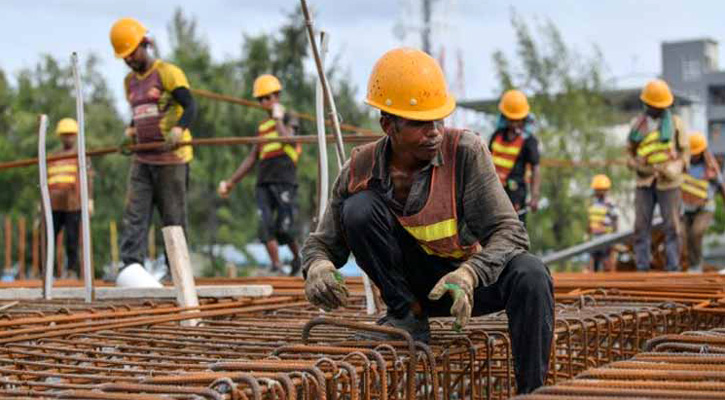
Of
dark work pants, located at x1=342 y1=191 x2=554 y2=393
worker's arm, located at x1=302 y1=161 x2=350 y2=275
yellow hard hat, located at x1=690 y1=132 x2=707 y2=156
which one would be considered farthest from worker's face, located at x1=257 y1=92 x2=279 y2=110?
dark work pants, located at x1=342 y1=191 x2=554 y2=393

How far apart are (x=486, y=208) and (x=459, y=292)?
0.38m

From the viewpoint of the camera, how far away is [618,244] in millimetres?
14820

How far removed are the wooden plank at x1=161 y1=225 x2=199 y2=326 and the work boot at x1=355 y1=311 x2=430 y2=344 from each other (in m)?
1.67

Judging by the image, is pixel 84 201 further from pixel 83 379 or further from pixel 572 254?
pixel 572 254

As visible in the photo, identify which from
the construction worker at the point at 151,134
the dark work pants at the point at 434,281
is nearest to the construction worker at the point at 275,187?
the construction worker at the point at 151,134

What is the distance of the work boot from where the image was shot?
4074mm

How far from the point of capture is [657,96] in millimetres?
10203

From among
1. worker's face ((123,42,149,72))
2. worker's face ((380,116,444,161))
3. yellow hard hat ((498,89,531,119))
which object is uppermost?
worker's face ((123,42,149,72))

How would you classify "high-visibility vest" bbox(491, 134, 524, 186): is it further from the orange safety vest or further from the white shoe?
the orange safety vest

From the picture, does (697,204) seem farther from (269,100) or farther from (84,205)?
(84,205)

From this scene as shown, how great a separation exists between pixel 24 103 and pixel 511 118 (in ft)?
71.5

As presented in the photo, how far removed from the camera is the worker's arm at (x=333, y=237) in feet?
14.0

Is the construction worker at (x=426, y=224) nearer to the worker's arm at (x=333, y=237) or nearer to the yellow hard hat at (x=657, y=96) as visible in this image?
the worker's arm at (x=333, y=237)

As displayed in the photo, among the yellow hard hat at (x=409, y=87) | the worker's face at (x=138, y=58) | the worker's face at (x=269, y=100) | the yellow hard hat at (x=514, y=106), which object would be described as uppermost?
the worker's face at (x=138, y=58)
